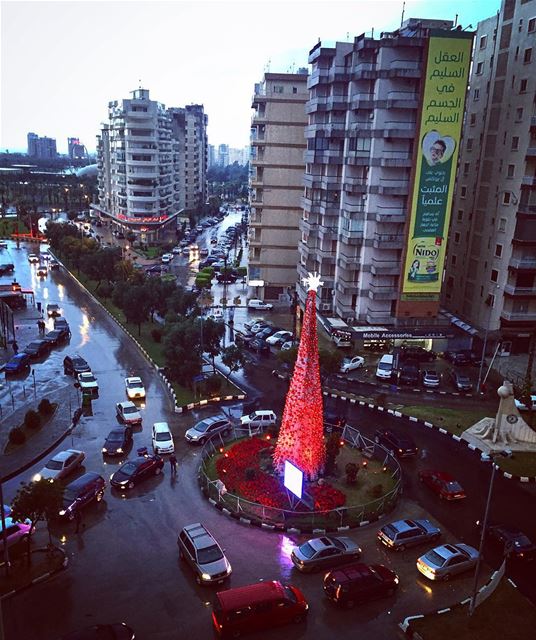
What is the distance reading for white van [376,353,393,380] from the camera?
49344mm

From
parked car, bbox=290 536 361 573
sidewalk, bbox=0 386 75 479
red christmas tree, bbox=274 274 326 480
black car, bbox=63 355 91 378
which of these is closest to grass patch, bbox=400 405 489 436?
red christmas tree, bbox=274 274 326 480

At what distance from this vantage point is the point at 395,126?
51844 millimetres

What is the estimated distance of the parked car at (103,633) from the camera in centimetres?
2014

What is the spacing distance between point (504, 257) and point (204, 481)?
38.2 m

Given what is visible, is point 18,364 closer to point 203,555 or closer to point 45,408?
point 45,408

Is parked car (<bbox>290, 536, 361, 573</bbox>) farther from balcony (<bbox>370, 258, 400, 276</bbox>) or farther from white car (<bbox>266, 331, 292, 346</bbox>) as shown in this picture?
balcony (<bbox>370, 258, 400, 276</bbox>)

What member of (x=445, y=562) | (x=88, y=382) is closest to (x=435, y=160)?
(x=88, y=382)

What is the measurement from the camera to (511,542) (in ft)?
87.2

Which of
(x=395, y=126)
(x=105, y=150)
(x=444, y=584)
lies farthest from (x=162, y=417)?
(x=105, y=150)

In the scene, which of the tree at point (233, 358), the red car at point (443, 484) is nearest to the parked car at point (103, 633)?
the red car at point (443, 484)

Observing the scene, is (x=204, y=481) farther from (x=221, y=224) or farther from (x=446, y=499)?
(x=221, y=224)

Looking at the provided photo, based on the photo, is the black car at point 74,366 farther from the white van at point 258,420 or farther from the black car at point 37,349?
the white van at point 258,420

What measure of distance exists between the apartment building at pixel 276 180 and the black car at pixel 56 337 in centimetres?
2818

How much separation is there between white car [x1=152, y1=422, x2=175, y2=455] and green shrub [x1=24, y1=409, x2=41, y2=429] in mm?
7989
